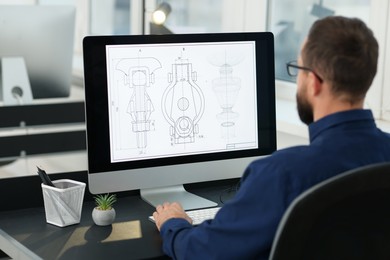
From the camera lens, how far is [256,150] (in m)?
2.11

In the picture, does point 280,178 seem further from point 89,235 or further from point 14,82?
point 14,82

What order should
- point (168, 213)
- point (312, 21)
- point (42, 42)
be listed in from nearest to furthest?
point (168, 213) → point (312, 21) → point (42, 42)

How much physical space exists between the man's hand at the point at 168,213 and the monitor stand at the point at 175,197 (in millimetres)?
145

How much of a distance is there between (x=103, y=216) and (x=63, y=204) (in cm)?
10

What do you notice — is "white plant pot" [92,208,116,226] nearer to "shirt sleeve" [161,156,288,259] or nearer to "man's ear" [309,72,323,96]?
"shirt sleeve" [161,156,288,259]

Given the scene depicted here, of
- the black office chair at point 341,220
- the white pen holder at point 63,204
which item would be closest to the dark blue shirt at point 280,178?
the black office chair at point 341,220

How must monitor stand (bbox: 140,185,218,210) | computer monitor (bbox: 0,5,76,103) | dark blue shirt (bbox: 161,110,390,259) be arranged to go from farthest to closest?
computer monitor (bbox: 0,5,76,103) → monitor stand (bbox: 140,185,218,210) → dark blue shirt (bbox: 161,110,390,259)

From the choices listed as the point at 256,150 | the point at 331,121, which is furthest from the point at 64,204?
the point at 331,121

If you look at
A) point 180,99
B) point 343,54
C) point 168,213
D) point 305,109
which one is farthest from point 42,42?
point 343,54

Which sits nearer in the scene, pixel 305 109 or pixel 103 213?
pixel 305 109

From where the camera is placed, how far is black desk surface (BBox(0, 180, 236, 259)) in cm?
164

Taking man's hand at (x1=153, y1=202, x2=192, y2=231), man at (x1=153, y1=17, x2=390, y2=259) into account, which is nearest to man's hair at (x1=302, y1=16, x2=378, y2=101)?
man at (x1=153, y1=17, x2=390, y2=259)

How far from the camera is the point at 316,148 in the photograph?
1374 millimetres

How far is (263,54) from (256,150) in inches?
10.7
